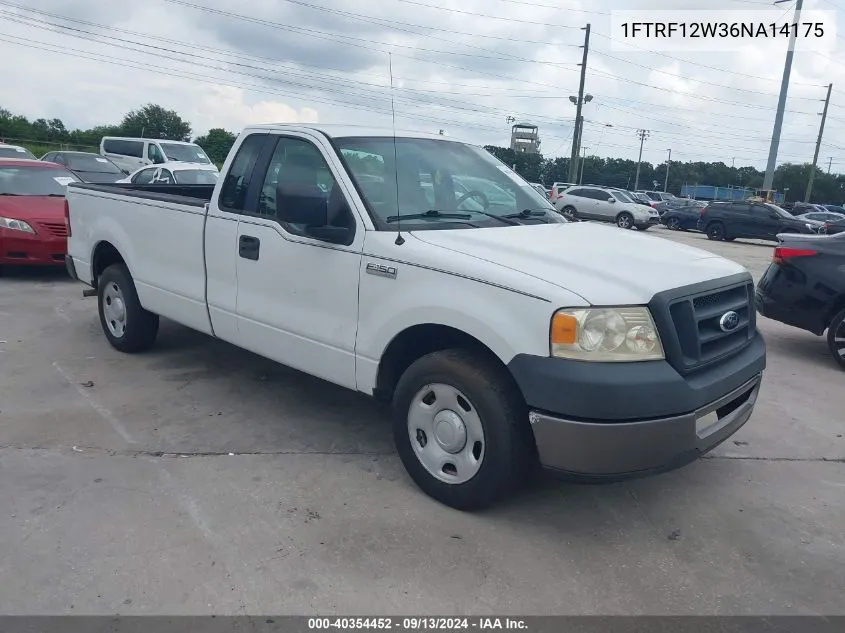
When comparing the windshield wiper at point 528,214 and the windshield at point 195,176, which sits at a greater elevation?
the windshield wiper at point 528,214

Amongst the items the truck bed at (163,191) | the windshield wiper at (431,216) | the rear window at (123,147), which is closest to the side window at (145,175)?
the rear window at (123,147)

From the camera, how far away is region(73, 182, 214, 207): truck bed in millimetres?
5247

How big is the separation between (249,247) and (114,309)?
7.53 feet

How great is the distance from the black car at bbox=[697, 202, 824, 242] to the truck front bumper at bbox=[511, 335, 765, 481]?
23698 millimetres

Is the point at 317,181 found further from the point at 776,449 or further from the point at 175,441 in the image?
the point at 776,449

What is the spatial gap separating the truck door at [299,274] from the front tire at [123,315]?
1.63 meters

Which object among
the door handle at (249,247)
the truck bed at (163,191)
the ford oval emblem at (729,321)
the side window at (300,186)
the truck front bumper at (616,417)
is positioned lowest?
the truck front bumper at (616,417)

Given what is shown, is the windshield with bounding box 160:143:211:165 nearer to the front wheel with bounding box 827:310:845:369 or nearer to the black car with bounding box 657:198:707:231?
the front wheel with bounding box 827:310:845:369

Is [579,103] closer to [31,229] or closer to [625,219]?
[625,219]

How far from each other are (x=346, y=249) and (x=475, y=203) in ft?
3.13

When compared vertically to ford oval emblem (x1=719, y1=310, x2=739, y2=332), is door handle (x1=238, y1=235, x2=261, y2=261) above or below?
above

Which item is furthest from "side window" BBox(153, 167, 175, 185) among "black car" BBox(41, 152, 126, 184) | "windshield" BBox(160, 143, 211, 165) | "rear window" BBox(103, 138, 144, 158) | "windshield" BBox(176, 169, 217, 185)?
"rear window" BBox(103, 138, 144, 158)

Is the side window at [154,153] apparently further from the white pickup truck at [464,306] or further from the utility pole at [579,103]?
the utility pole at [579,103]

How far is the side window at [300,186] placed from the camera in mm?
3834
